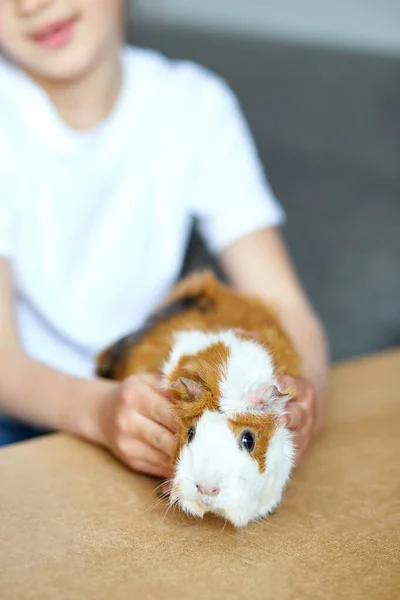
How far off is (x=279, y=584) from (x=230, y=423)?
12 centimetres

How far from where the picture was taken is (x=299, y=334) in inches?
36.8

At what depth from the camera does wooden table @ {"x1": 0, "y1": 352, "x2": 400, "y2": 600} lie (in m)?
0.53

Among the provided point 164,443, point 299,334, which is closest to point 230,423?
point 164,443

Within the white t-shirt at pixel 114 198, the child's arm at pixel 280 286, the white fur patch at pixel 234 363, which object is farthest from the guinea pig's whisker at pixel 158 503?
the white t-shirt at pixel 114 198

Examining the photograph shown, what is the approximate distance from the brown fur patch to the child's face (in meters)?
0.62

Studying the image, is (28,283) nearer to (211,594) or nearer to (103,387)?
(103,387)

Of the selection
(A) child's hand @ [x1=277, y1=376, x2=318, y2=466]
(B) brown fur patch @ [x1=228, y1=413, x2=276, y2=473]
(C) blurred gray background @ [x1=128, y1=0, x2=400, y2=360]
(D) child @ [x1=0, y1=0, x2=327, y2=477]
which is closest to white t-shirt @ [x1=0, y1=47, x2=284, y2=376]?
(D) child @ [x1=0, y1=0, x2=327, y2=477]

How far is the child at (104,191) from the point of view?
3.18 ft

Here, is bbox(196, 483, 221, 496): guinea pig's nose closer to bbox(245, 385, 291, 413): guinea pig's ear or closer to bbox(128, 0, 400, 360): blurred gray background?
bbox(245, 385, 291, 413): guinea pig's ear

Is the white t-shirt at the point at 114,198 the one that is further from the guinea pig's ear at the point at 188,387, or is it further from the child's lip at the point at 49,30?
the guinea pig's ear at the point at 188,387

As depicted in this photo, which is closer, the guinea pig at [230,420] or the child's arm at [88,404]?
the guinea pig at [230,420]

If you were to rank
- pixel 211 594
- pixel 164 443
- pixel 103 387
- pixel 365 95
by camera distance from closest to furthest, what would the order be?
pixel 211 594 < pixel 164 443 < pixel 103 387 < pixel 365 95

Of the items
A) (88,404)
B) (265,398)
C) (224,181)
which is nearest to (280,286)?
(224,181)

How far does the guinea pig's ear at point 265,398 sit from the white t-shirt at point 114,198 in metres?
0.45
